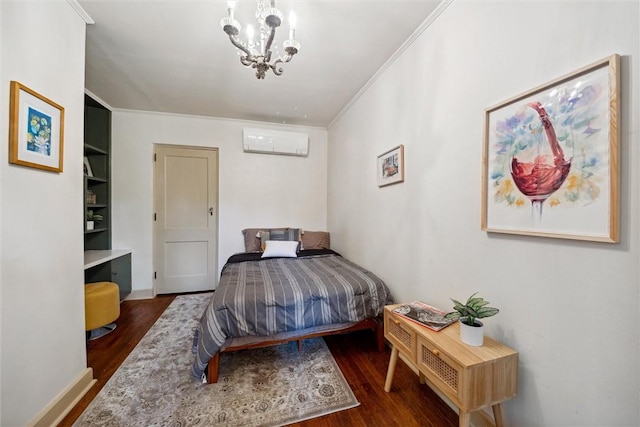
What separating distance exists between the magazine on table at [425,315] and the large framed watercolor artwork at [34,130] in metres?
2.22

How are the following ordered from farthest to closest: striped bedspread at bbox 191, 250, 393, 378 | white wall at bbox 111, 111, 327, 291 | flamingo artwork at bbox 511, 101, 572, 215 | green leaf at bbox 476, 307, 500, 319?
white wall at bbox 111, 111, 327, 291
striped bedspread at bbox 191, 250, 393, 378
green leaf at bbox 476, 307, 500, 319
flamingo artwork at bbox 511, 101, 572, 215

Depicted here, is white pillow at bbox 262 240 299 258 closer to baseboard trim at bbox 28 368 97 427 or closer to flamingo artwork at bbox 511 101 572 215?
baseboard trim at bbox 28 368 97 427

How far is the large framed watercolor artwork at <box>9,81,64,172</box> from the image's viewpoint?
3.70 ft

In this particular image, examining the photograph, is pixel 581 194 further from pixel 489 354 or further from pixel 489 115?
pixel 489 354

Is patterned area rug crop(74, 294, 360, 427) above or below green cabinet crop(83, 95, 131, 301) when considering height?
below

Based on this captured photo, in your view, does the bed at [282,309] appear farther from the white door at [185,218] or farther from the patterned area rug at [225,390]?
the white door at [185,218]

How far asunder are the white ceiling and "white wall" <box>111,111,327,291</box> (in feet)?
1.00

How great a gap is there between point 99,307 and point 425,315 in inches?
108

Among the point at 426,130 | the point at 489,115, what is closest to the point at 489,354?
the point at 489,115

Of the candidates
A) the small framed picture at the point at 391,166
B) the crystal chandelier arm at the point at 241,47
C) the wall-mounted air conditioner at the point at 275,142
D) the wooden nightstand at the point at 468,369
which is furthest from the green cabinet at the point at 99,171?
the wooden nightstand at the point at 468,369

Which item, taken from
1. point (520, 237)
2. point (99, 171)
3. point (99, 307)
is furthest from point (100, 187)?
point (520, 237)

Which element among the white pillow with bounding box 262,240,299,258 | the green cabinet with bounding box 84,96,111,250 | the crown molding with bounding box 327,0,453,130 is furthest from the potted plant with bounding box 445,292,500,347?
the green cabinet with bounding box 84,96,111,250

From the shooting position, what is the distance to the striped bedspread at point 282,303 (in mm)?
1626

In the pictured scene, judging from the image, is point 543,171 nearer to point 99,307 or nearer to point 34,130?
point 34,130
